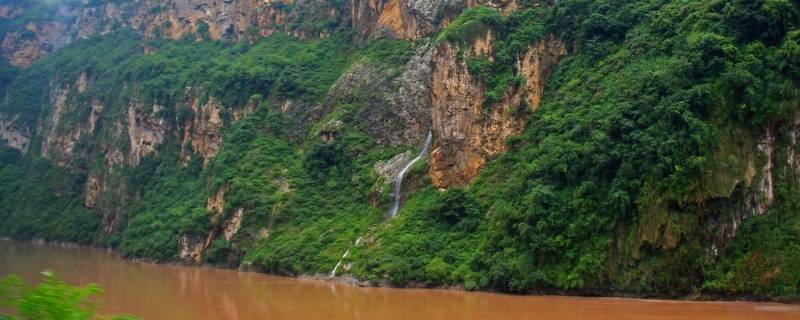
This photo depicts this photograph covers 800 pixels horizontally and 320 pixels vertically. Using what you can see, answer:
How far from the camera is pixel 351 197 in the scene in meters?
44.0

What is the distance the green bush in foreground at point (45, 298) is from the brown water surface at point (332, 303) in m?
16.5

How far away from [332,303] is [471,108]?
1498 cm

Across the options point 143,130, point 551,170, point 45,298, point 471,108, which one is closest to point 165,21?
point 143,130

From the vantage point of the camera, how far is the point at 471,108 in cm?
4016

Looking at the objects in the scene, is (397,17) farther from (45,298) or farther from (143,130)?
(45,298)

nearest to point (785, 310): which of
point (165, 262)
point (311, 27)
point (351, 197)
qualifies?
point (351, 197)

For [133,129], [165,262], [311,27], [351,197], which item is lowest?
[165,262]

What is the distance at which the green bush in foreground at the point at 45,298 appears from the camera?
26.4 ft

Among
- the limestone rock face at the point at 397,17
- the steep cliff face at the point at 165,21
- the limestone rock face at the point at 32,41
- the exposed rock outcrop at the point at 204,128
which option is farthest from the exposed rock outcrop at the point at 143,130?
the limestone rock face at the point at 32,41

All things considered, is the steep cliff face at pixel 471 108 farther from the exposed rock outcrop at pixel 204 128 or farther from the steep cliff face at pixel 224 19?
the exposed rock outcrop at pixel 204 128

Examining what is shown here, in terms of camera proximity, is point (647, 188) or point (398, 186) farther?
point (398, 186)

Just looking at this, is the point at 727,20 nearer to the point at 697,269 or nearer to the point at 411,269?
the point at 697,269

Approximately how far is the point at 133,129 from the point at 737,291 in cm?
4968

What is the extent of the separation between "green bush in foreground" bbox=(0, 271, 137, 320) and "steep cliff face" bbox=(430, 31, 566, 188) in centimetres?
3163
